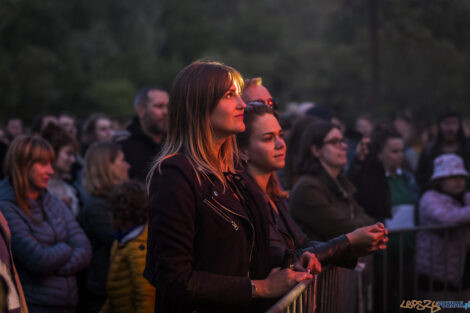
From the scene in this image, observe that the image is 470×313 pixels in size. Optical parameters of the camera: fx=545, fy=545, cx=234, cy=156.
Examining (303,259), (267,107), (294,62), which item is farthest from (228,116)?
(294,62)

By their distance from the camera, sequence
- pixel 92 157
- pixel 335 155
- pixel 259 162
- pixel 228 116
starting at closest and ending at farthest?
pixel 228 116 → pixel 259 162 → pixel 335 155 → pixel 92 157

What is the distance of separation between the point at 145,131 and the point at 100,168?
3.50 ft

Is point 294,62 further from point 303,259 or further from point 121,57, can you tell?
point 303,259

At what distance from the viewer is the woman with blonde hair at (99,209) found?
4391mm

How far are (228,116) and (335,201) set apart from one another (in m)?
2.03

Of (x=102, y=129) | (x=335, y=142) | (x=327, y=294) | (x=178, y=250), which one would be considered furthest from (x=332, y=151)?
(x=102, y=129)

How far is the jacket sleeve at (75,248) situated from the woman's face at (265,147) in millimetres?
1561

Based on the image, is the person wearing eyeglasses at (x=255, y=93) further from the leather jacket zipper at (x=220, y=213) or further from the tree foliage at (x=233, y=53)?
the tree foliage at (x=233, y=53)

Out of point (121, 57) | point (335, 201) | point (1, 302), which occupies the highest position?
point (121, 57)

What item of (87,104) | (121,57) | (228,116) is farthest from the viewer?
(121,57)

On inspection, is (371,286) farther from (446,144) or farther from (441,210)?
(446,144)

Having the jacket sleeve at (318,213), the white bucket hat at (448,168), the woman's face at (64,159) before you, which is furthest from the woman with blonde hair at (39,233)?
the white bucket hat at (448,168)

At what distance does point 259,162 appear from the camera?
3.19 m

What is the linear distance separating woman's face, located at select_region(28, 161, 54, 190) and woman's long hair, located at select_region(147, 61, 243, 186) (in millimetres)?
1882
